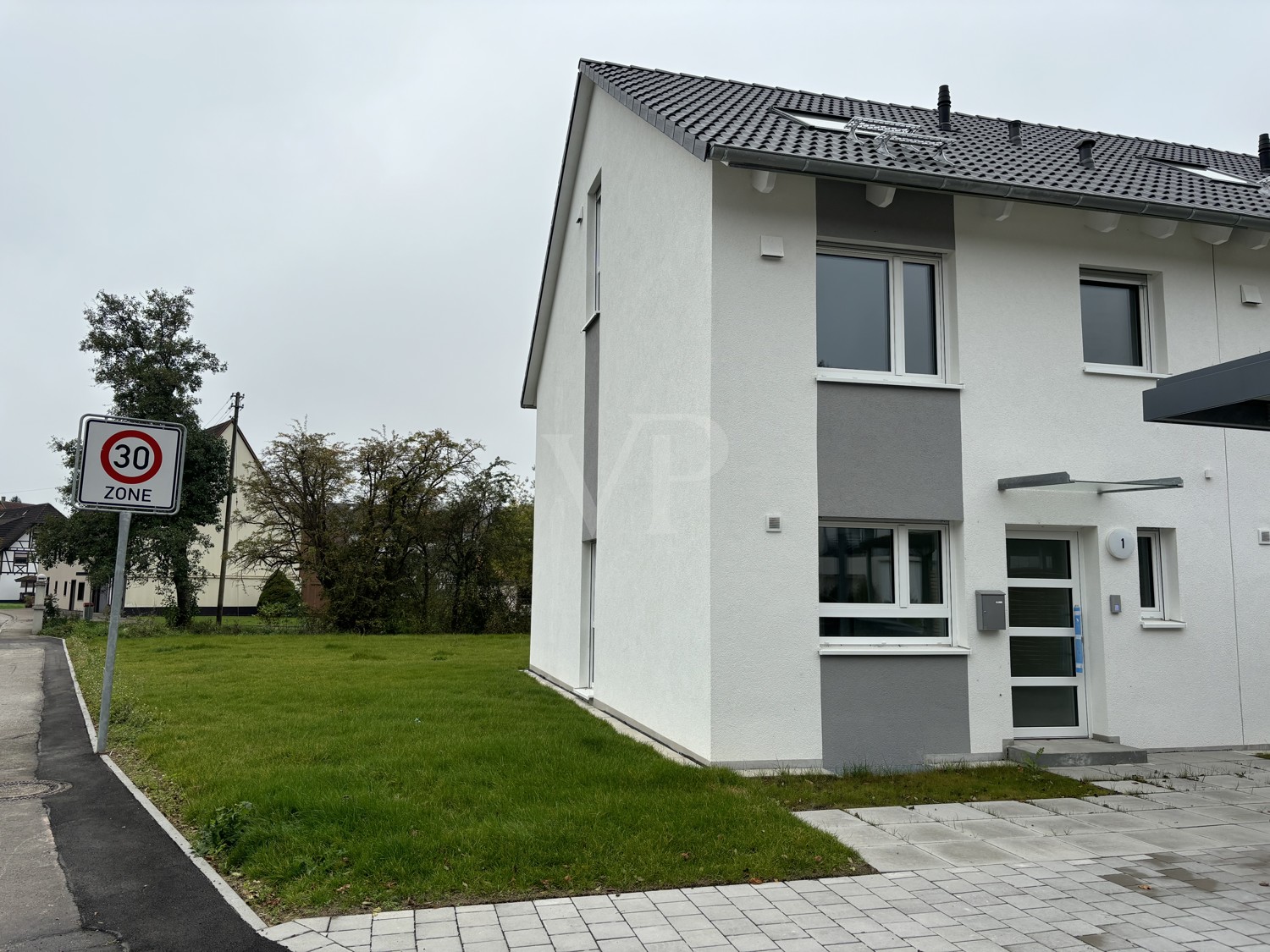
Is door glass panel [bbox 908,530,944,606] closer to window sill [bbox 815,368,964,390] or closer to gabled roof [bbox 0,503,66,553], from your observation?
window sill [bbox 815,368,964,390]

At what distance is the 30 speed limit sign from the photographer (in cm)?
869

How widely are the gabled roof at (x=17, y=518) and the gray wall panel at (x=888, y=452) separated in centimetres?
7746

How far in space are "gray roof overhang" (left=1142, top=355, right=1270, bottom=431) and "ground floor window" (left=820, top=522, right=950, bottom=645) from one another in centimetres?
249

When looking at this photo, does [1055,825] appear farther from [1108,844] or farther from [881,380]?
[881,380]

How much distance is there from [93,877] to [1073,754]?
785cm

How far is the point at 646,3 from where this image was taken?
40.6 feet

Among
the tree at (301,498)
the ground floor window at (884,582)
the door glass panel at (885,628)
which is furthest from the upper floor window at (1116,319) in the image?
the tree at (301,498)

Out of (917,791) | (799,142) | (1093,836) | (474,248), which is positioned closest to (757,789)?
(917,791)

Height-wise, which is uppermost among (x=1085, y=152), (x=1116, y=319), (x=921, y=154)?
(x=1085, y=152)

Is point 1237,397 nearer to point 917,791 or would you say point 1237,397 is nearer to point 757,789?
point 917,791

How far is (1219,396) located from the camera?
617 centimetres

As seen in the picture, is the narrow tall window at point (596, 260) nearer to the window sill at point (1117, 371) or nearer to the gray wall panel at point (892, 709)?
the window sill at point (1117, 371)

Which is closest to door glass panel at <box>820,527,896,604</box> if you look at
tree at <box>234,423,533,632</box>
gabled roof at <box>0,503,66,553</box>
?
tree at <box>234,423,533,632</box>

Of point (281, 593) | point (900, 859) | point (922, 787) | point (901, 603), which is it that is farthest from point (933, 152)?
point (281, 593)
